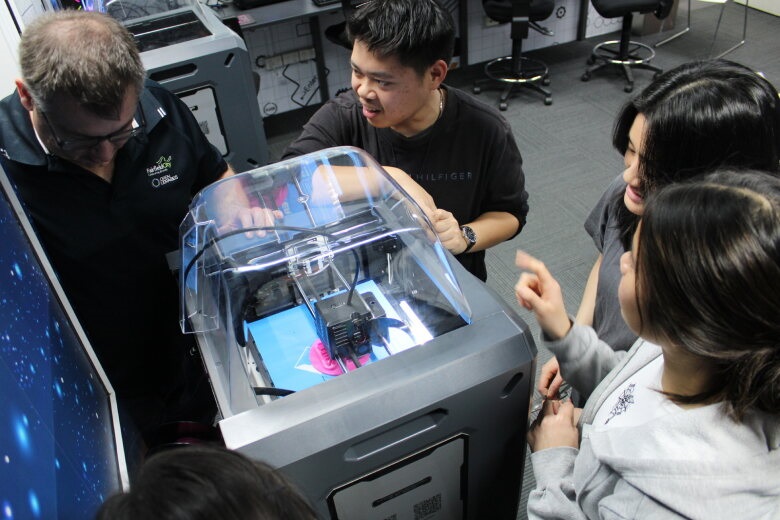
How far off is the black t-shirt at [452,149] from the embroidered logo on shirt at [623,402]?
51 centimetres

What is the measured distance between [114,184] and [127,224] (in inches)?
3.4

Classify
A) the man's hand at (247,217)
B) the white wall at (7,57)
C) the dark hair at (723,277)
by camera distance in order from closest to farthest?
the dark hair at (723,277) < the man's hand at (247,217) < the white wall at (7,57)

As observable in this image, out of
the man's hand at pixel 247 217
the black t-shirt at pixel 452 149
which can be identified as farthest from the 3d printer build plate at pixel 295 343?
the black t-shirt at pixel 452 149

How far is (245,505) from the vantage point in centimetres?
41

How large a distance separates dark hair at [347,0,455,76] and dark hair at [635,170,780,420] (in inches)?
25.2

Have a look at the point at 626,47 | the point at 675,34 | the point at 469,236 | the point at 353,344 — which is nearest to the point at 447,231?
the point at 469,236

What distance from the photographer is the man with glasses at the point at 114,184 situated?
1.01 metres

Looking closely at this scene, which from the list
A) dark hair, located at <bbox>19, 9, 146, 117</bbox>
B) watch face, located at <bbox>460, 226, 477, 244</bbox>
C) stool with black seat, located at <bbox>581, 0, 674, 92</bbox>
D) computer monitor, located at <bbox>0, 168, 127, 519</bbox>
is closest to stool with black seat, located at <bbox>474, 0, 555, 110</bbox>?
stool with black seat, located at <bbox>581, 0, 674, 92</bbox>

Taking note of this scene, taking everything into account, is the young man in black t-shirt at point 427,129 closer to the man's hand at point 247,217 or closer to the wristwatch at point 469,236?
the wristwatch at point 469,236

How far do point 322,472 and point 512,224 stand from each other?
82 centimetres

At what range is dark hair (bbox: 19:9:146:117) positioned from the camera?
0.98m

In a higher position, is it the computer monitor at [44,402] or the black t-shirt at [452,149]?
the computer monitor at [44,402]

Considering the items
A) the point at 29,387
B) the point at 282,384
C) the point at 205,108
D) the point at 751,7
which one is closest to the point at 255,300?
the point at 282,384

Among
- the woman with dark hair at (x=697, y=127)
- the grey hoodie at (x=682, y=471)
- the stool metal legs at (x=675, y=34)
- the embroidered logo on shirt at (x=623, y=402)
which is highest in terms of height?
the woman with dark hair at (x=697, y=127)
